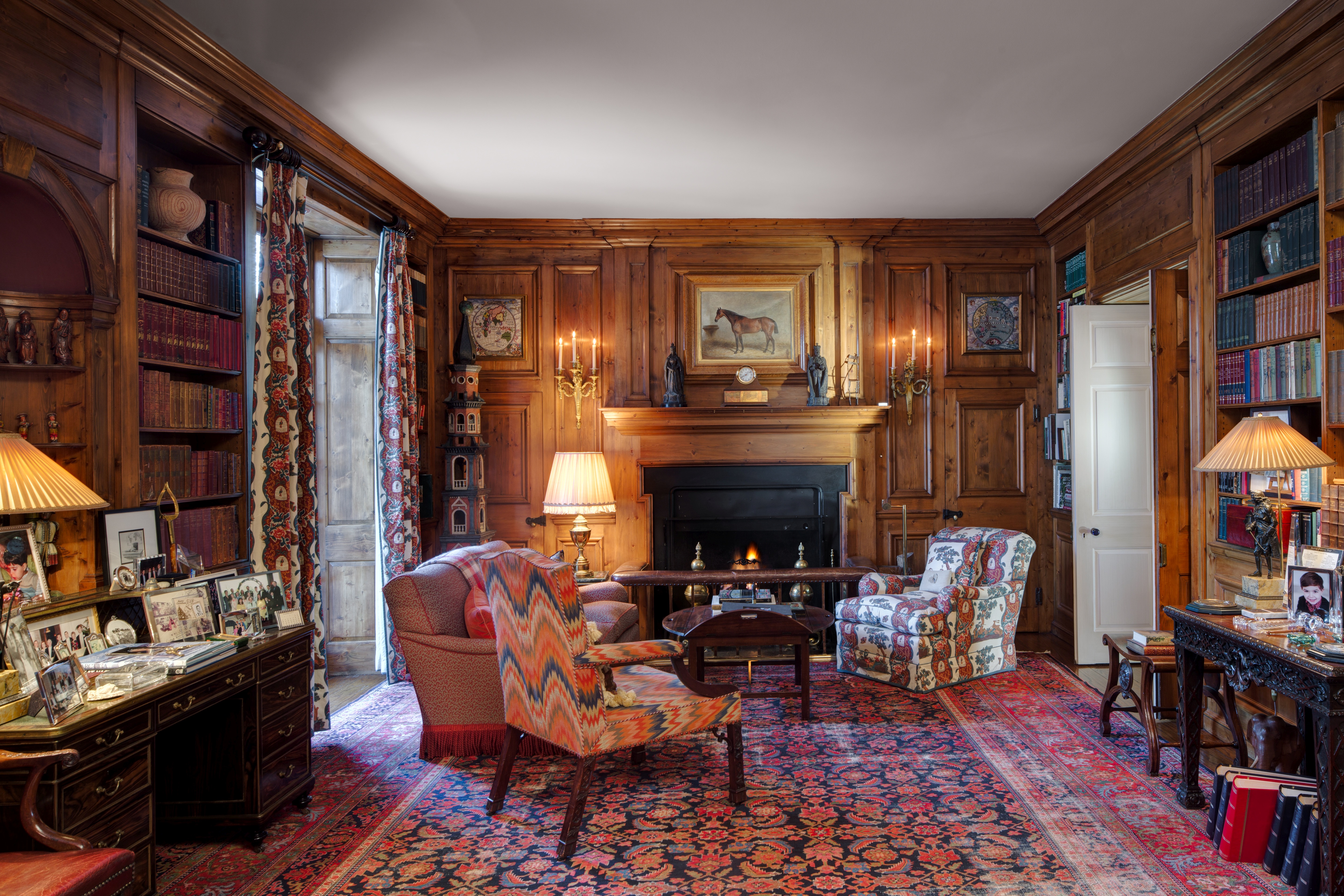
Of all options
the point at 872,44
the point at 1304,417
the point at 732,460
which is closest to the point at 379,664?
the point at 732,460

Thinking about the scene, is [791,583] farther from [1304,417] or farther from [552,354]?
[1304,417]

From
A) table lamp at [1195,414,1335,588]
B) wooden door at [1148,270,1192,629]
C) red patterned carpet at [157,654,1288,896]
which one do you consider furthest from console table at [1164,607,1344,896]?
wooden door at [1148,270,1192,629]

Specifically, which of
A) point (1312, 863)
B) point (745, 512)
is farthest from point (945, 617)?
point (1312, 863)

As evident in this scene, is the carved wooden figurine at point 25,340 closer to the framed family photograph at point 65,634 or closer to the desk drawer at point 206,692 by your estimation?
the framed family photograph at point 65,634

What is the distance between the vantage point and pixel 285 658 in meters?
3.03

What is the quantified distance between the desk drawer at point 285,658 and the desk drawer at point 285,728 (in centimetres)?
18

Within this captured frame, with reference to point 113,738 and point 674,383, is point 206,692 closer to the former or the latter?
point 113,738

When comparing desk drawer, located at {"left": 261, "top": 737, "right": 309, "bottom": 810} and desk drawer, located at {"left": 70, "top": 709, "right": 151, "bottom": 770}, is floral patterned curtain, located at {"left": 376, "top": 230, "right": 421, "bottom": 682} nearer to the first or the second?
desk drawer, located at {"left": 261, "top": 737, "right": 309, "bottom": 810}

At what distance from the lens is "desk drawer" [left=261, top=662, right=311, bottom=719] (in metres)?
2.90

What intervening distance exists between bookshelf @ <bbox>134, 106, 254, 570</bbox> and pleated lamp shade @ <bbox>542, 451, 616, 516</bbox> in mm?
2089

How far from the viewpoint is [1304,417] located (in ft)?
11.4

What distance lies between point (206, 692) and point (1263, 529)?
391cm

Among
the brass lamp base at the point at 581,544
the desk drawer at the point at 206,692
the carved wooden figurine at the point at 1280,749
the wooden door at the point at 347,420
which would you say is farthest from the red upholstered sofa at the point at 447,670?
the carved wooden figurine at the point at 1280,749

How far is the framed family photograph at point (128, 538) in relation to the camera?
274cm
